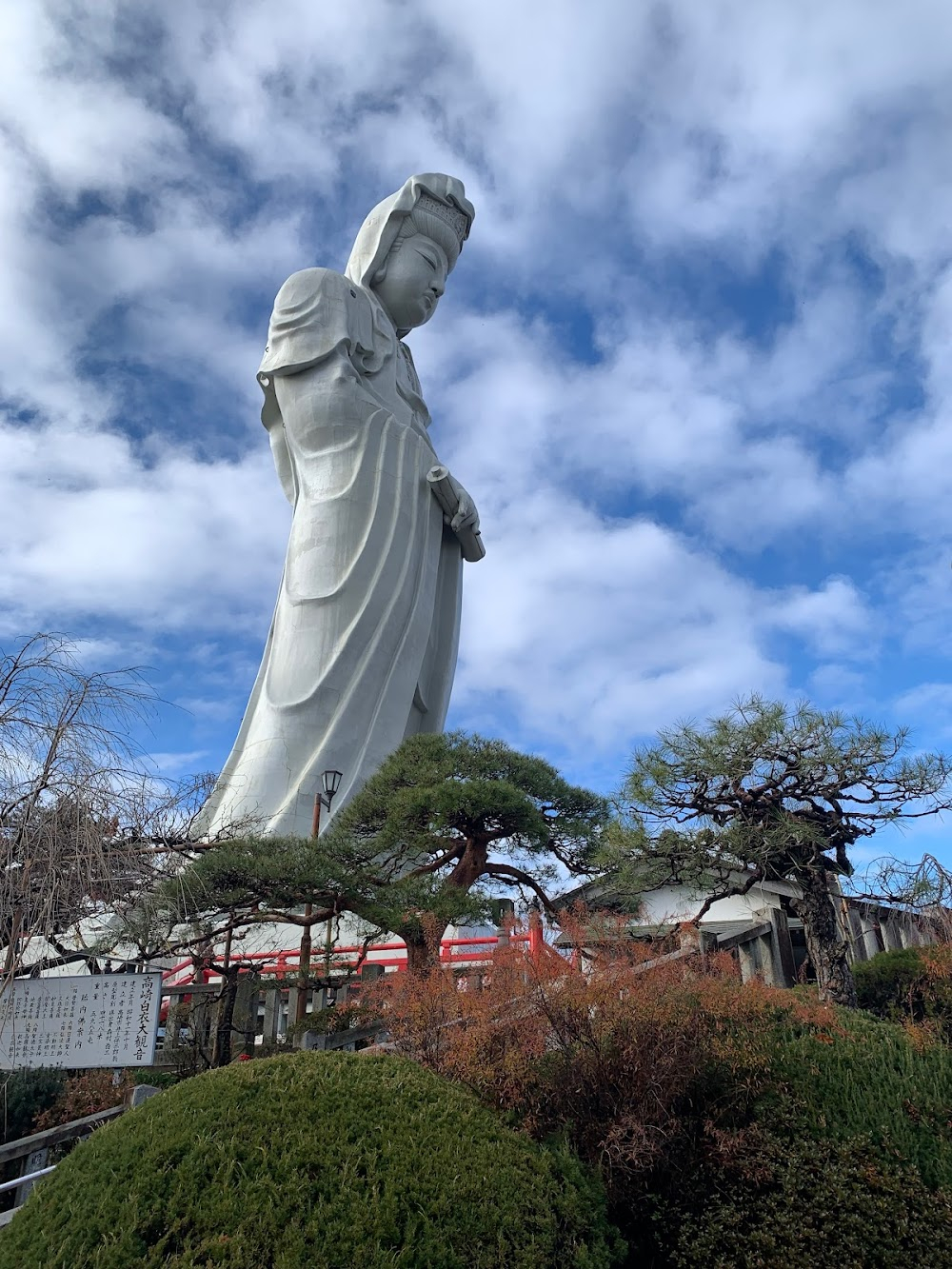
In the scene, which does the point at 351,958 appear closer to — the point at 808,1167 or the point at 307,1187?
the point at 808,1167

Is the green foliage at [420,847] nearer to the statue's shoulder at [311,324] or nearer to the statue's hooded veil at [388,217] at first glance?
the statue's shoulder at [311,324]

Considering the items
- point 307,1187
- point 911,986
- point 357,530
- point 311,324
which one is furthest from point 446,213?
point 307,1187

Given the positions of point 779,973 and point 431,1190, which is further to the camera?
point 779,973

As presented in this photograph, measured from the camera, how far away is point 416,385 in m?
18.2

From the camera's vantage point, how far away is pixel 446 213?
1822 centimetres

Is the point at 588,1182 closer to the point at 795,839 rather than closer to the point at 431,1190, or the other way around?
the point at 431,1190

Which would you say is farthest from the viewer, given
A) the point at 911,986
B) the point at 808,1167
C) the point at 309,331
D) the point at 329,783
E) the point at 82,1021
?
the point at 309,331

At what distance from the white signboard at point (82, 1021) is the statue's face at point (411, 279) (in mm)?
14713

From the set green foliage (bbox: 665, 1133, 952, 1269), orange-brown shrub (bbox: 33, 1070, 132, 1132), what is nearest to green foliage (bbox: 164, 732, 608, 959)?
orange-brown shrub (bbox: 33, 1070, 132, 1132)

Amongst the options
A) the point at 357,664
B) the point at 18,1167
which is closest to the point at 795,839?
the point at 18,1167

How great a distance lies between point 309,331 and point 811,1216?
567 inches

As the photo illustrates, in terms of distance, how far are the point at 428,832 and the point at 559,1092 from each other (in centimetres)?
527

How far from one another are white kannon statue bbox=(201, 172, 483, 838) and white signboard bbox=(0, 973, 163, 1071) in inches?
257

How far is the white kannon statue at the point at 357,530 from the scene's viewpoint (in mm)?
13773
